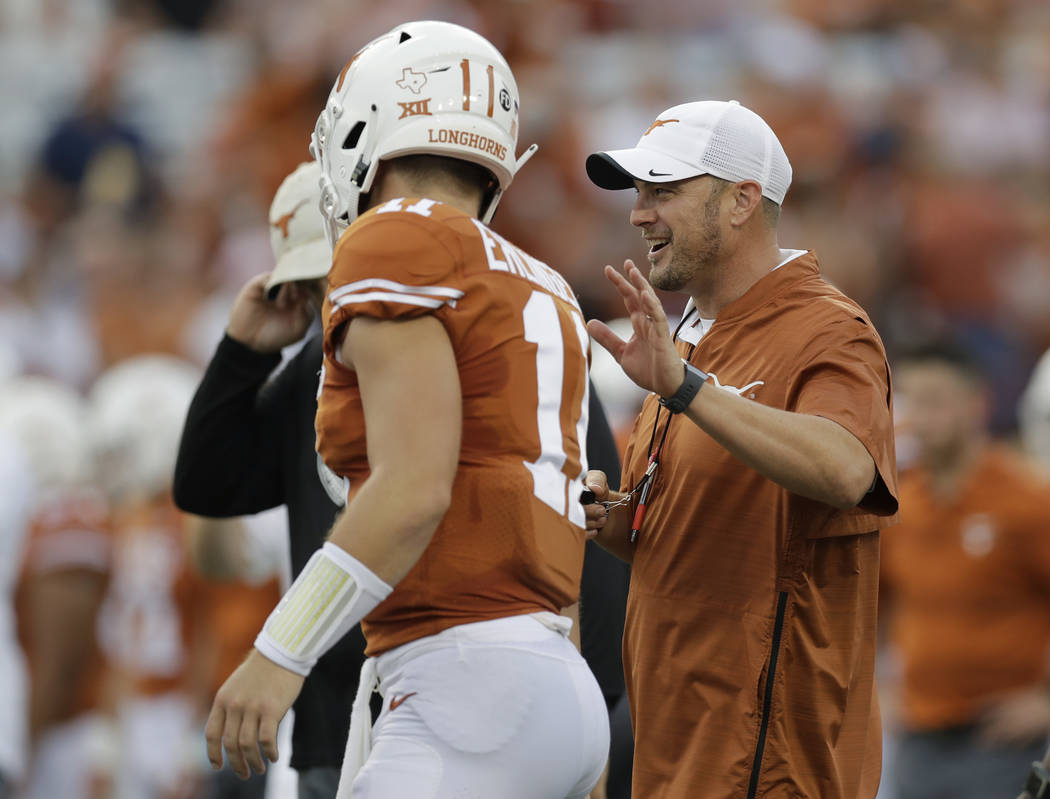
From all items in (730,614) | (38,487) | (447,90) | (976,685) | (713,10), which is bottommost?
(976,685)

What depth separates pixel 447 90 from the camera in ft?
9.99

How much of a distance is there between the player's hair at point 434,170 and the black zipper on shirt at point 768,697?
1.07 metres

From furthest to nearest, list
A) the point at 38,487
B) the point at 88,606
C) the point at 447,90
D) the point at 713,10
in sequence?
1. the point at 713,10
2. the point at 38,487
3. the point at 88,606
4. the point at 447,90

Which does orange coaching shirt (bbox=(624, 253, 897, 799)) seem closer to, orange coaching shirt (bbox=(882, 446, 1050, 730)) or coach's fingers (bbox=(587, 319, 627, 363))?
coach's fingers (bbox=(587, 319, 627, 363))

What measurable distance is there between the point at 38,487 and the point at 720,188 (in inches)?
197

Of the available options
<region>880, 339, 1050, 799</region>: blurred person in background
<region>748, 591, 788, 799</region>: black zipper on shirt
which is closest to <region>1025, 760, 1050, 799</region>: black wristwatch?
<region>748, 591, 788, 799</region>: black zipper on shirt

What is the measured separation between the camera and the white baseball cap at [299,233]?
13.2ft

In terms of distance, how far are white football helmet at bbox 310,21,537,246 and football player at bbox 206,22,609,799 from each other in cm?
→ 20

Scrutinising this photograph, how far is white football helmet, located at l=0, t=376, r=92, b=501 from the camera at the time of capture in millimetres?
7598

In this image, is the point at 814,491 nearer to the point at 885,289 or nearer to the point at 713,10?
the point at 885,289

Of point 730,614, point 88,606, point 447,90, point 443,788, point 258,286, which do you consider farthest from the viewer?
point 88,606

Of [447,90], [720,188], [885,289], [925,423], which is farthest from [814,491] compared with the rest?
[885,289]

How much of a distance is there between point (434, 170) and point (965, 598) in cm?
429

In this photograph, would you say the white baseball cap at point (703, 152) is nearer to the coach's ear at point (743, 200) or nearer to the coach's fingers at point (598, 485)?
the coach's ear at point (743, 200)
